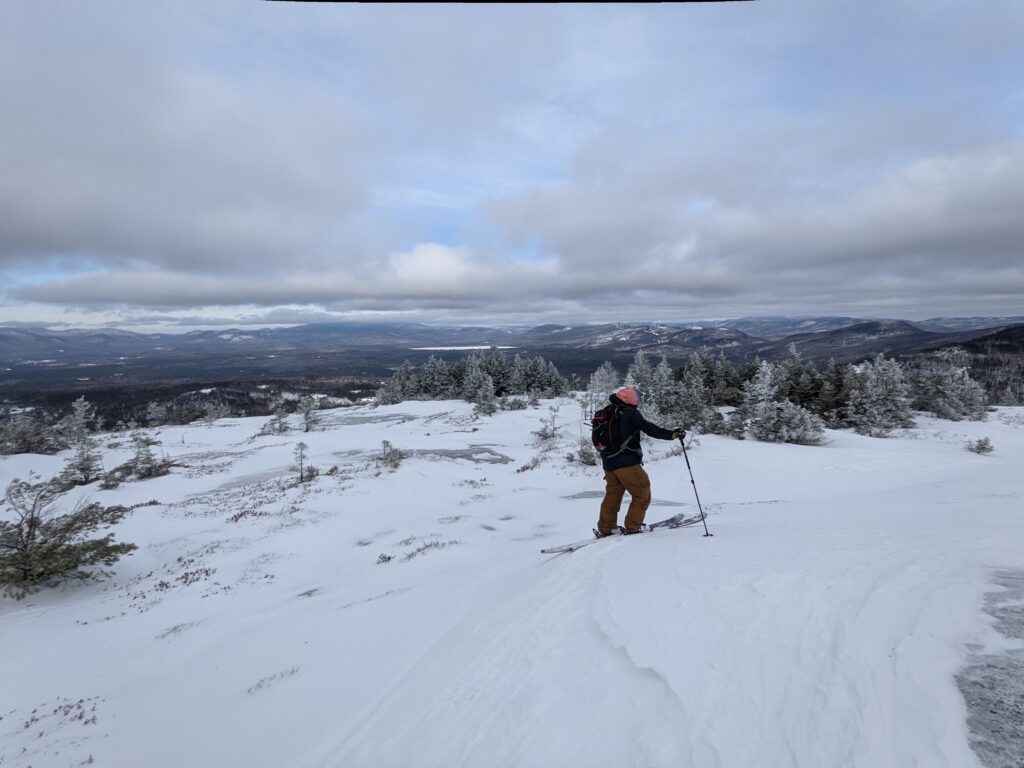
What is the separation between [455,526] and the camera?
1206 centimetres

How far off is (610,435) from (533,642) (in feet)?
12.0

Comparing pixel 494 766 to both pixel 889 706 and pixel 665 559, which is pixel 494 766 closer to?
pixel 889 706

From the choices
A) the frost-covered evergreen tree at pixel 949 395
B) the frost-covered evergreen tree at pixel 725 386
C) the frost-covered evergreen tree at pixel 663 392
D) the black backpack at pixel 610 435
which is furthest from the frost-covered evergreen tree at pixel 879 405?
the black backpack at pixel 610 435

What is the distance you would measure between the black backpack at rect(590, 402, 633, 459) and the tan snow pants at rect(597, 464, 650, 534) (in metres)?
0.36

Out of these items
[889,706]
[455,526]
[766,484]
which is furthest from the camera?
[766,484]

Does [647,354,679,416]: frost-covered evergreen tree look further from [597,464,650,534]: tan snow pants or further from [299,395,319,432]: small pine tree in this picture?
[299,395,319,432]: small pine tree

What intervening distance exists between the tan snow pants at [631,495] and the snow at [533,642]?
48 centimetres

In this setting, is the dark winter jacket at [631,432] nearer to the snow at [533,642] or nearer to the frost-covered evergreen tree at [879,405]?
the snow at [533,642]

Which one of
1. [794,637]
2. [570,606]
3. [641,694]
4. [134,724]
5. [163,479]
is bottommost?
[163,479]

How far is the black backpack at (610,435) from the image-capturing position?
24.0ft

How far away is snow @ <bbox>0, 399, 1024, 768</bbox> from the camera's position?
291 centimetres

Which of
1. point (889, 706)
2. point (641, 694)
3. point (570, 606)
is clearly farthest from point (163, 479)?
point (889, 706)

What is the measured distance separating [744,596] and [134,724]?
22.1 ft

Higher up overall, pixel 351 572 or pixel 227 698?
pixel 227 698
